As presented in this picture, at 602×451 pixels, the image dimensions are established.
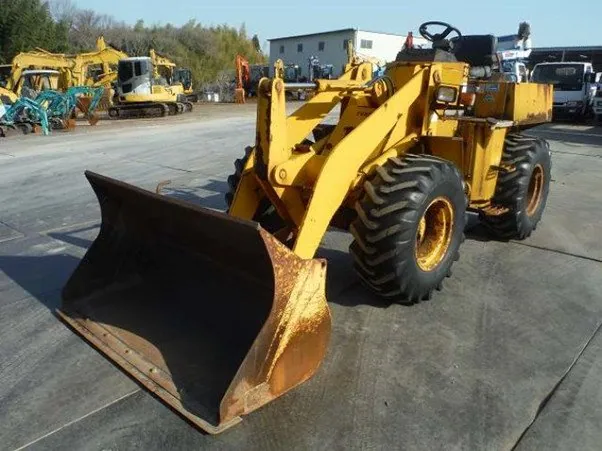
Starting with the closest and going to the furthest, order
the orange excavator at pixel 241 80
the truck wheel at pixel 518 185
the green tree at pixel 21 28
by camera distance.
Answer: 1. the truck wheel at pixel 518 185
2. the green tree at pixel 21 28
3. the orange excavator at pixel 241 80

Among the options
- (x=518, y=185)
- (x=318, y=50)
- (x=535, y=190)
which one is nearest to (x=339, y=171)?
(x=518, y=185)

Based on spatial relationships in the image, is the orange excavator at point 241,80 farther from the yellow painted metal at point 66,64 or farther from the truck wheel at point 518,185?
the truck wheel at point 518,185

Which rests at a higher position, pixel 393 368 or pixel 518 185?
pixel 518 185

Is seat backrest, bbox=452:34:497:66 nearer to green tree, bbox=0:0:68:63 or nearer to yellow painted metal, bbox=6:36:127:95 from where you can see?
yellow painted metal, bbox=6:36:127:95

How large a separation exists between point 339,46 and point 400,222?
48.6 m

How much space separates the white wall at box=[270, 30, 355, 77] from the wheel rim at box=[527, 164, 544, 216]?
137 feet

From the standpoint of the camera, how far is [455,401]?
2.89 metres

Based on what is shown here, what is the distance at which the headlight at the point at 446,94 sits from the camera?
4180 mm

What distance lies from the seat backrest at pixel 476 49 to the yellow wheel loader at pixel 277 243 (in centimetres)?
129

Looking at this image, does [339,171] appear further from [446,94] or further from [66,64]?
[66,64]

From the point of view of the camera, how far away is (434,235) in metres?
4.15

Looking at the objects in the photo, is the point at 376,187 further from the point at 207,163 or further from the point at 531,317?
the point at 207,163

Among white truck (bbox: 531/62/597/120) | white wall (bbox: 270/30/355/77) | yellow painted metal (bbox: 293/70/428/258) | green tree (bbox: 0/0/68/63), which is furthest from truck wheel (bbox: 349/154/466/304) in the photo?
white wall (bbox: 270/30/355/77)

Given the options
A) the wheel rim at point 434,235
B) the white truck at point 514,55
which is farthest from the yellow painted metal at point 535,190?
the white truck at point 514,55
